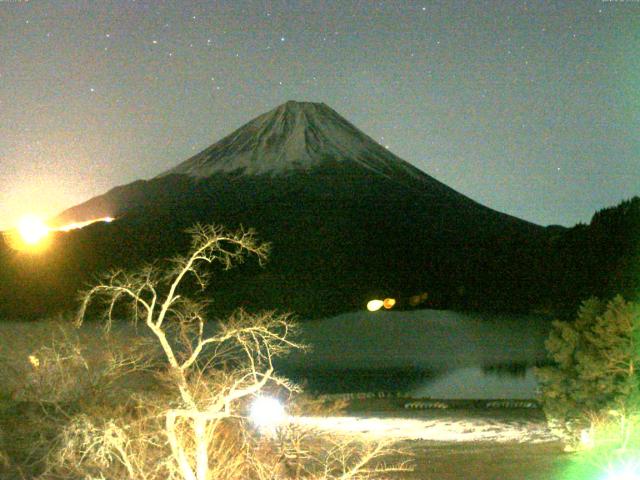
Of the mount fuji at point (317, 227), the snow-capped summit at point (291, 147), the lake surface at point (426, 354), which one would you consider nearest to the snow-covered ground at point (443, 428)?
the lake surface at point (426, 354)

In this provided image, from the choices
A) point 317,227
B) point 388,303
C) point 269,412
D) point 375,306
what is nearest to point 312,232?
point 317,227

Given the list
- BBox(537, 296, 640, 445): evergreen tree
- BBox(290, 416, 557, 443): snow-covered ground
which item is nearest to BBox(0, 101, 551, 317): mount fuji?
BBox(290, 416, 557, 443): snow-covered ground

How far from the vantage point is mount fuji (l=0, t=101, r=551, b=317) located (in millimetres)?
64750

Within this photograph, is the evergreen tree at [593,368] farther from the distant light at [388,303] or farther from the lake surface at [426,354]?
the distant light at [388,303]

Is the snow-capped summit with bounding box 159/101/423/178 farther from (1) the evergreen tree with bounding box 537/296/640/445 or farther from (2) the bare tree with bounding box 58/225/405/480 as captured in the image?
(2) the bare tree with bounding box 58/225/405/480

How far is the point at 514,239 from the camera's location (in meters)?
68.3

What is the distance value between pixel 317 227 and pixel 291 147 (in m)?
27.2

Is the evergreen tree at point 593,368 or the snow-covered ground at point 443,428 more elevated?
the evergreen tree at point 593,368

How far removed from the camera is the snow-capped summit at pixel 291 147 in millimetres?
99875

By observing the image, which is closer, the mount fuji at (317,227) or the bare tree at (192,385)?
the bare tree at (192,385)

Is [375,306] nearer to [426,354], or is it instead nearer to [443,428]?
[426,354]

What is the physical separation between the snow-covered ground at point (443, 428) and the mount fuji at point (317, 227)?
32527 mm

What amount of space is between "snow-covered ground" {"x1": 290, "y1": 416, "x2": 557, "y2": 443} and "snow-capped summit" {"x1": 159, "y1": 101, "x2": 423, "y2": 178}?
76528 mm

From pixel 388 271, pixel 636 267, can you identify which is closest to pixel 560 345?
pixel 636 267
